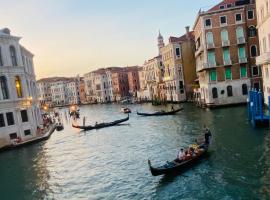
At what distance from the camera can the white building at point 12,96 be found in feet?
84.3

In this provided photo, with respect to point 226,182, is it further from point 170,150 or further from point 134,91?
point 134,91

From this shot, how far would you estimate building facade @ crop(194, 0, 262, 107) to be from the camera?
36.4 m

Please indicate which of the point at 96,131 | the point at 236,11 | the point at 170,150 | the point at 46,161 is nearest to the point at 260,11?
the point at 236,11

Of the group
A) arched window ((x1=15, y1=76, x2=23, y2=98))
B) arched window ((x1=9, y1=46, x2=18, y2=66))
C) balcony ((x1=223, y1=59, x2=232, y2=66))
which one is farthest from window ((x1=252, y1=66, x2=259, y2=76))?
arched window ((x1=9, y1=46, x2=18, y2=66))

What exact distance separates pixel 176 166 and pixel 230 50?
82.0 ft

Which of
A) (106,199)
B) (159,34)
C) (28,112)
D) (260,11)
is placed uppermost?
(159,34)

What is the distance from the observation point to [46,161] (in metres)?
20.7

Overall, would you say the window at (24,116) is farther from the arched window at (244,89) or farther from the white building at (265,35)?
the arched window at (244,89)

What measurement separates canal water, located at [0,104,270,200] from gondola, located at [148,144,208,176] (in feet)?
1.09

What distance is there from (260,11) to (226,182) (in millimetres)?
19648

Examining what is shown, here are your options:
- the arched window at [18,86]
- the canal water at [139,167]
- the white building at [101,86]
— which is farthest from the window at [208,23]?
the white building at [101,86]

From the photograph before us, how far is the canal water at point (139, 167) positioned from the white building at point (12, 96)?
200cm

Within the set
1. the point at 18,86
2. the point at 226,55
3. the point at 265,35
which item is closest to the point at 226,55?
the point at 226,55

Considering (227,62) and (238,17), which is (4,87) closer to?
(227,62)
